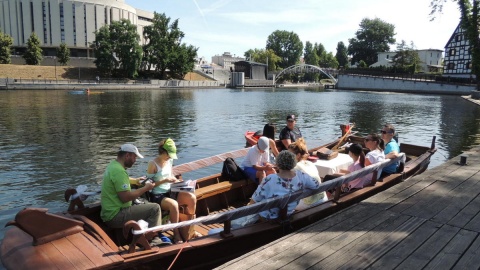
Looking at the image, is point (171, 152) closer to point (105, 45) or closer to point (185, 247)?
point (185, 247)

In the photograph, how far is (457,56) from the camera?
250 feet

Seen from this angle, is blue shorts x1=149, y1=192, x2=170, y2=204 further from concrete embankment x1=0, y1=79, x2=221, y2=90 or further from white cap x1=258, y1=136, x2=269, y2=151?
concrete embankment x1=0, y1=79, x2=221, y2=90

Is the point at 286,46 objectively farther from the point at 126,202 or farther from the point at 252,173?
the point at 126,202

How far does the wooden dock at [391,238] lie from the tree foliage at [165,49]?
83038 mm

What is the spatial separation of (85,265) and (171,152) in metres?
2.40

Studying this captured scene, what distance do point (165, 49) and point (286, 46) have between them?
74509mm

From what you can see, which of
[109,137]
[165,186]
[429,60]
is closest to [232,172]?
[165,186]

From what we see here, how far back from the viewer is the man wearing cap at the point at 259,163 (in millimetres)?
7805

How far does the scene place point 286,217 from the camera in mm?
5789

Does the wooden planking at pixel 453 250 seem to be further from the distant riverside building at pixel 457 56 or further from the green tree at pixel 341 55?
the green tree at pixel 341 55

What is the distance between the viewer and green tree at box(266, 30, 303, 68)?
147 m

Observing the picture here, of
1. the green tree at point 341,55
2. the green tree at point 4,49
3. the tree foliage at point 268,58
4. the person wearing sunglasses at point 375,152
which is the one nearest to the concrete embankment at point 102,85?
the green tree at point 4,49

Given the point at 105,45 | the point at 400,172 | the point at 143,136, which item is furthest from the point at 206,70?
the point at 400,172

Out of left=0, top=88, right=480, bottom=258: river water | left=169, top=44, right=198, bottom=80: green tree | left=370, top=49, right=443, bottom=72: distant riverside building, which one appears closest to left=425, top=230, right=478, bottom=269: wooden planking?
left=0, top=88, right=480, bottom=258: river water
